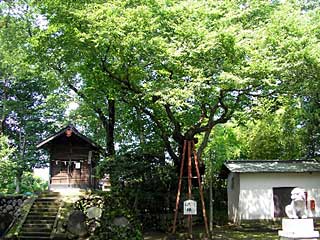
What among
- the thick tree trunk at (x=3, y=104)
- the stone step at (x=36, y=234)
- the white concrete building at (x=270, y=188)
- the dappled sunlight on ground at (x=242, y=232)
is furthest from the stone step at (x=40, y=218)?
the thick tree trunk at (x=3, y=104)

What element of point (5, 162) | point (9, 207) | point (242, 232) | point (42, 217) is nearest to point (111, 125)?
point (42, 217)

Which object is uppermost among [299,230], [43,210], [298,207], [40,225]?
[298,207]

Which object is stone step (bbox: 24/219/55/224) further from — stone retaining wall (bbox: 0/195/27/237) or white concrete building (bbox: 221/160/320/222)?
white concrete building (bbox: 221/160/320/222)

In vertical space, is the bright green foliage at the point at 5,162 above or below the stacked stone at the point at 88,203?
above

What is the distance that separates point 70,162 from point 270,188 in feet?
34.9

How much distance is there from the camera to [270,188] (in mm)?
18797

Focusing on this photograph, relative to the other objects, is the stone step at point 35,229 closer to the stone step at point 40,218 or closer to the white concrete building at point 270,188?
the stone step at point 40,218

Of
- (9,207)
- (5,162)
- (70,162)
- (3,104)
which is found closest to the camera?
(9,207)

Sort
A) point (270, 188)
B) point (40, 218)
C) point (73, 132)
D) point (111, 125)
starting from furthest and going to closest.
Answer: point (111, 125) < point (73, 132) < point (270, 188) < point (40, 218)

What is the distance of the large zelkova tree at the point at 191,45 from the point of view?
1304 centimetres

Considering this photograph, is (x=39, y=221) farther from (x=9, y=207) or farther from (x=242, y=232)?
(x=242, y=232)

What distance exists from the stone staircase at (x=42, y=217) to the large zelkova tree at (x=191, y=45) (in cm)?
616

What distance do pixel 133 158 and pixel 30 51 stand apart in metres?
7.01

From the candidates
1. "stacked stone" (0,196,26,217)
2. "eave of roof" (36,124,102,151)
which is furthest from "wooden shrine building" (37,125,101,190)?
"stacked stone" (0,196,26,217)
